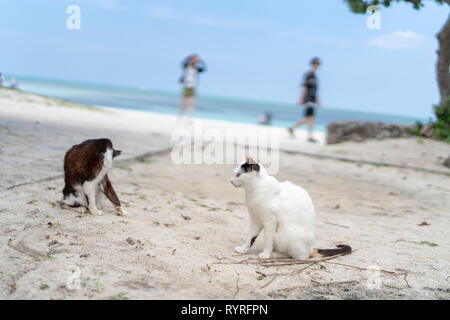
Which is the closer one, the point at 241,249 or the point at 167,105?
the point at 241,249

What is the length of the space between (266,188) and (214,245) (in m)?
0.73

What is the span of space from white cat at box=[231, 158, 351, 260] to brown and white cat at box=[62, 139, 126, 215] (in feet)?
4.08

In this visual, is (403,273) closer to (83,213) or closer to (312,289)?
(312,289)

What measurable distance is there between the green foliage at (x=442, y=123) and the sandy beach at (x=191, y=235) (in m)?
3.39

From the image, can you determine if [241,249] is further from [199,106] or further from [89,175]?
[199,106]

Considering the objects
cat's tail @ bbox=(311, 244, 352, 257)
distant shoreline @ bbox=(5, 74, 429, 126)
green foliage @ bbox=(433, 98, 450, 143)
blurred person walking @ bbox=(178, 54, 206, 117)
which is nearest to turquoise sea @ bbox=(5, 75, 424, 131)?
distant shoreline @ bbox=(5, 74, 429, 126)

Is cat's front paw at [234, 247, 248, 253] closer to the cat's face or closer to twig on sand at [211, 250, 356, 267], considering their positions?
twig on sand at [211, 250, 356, 267]

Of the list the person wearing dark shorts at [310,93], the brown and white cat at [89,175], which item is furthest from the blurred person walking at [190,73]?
the brown and white cat at [89,175]

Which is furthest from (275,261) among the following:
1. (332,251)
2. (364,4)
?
(364,4)

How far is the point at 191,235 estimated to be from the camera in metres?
4.07

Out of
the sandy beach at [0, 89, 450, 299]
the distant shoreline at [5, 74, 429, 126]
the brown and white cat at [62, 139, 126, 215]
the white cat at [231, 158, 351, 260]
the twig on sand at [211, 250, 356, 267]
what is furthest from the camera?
the distant shoreline at [5, 74, 429, 126]

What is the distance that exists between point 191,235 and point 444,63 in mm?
10150

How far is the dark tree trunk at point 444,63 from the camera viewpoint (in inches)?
454

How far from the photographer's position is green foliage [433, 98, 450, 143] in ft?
37.1
